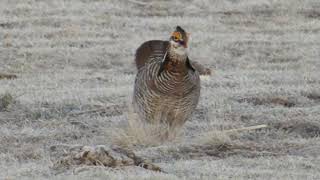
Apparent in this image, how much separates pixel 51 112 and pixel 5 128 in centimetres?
105

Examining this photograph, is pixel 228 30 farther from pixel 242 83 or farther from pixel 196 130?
pixel 196 130

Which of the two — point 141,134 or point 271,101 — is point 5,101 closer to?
point 141,134

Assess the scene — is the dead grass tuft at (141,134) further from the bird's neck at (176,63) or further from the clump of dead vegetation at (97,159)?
the clump of dead vegetation at (97,159)

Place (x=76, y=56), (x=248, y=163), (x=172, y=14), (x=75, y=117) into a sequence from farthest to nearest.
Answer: (x=172, y=14) < (x=76, y=56) < (x=75, y=117) < (x=248, y=163)

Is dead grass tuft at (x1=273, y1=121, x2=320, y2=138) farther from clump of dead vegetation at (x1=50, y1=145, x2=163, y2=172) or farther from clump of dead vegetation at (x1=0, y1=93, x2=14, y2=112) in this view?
clump of dead vegetation at (x1=0, y1=93, x2=14, y2=112)

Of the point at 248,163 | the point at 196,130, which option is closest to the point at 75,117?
the point at 196,130

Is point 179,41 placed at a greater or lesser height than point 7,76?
greater

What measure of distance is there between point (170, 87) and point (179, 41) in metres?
0.53

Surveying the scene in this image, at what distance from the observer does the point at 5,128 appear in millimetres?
10602

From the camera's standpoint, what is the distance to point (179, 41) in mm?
9211

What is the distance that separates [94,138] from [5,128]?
105 centimetres

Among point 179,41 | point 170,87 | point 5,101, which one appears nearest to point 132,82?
point 5,101

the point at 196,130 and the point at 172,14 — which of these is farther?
the point at 172,14

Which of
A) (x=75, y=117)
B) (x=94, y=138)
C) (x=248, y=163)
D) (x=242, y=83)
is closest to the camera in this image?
(x=248, y=163)
